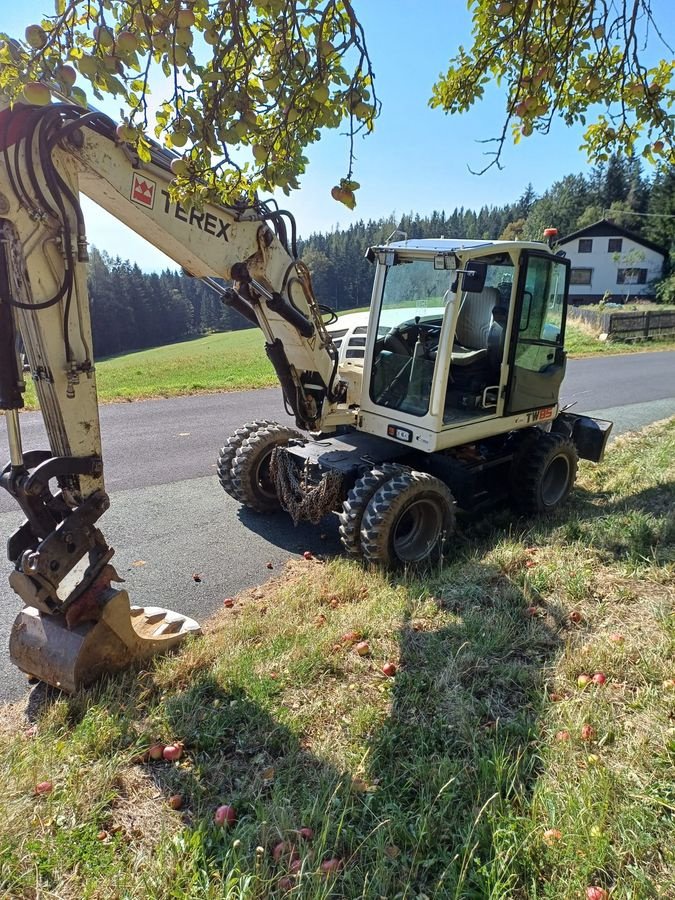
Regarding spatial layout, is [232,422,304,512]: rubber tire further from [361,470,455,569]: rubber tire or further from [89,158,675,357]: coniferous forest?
[89,158,675,357]: coniferous forest

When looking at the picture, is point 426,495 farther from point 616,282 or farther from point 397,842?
point 616,282

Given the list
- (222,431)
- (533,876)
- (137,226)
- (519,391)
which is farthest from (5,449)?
(533,876)

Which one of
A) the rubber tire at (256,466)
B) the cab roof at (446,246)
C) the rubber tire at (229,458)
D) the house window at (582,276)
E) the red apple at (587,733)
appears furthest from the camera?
the house window at (582,276)

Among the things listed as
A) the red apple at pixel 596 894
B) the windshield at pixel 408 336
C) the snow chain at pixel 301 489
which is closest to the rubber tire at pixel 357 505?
the snow chain at pixel 301 489

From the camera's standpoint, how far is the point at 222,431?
9797mm

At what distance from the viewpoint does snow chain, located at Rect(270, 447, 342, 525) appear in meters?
5.26

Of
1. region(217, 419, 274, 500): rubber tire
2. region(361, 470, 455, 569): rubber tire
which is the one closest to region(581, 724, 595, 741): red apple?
region(361, 470, 455, 569): rubber tire

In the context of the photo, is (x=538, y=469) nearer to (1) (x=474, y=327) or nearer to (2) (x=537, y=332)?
(2) (x=537, y=332)

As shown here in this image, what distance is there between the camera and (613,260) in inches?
1889

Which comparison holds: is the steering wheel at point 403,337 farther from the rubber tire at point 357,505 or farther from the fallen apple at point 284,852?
the fallen apple at point 284,852

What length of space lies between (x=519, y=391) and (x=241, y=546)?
3.26 metres

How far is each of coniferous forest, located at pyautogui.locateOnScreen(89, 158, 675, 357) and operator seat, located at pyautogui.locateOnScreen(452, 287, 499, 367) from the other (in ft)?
150

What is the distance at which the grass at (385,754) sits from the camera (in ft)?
7.05

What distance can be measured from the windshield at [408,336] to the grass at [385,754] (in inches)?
74.8
